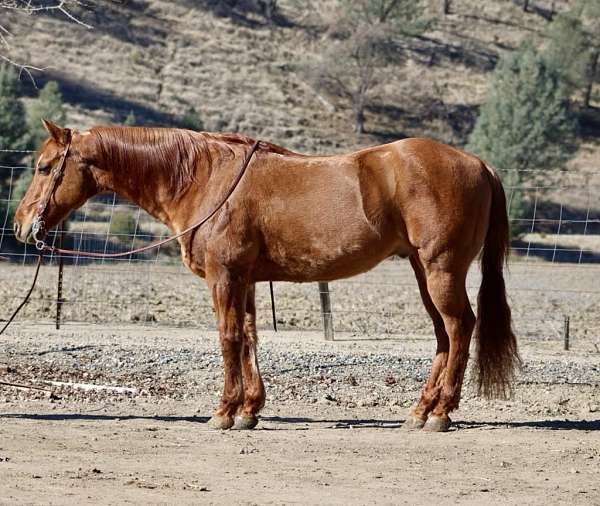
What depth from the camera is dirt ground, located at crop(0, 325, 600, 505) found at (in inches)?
224

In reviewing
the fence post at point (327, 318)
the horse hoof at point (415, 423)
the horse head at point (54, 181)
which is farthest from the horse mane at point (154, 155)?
the fence post at point (327, 318)

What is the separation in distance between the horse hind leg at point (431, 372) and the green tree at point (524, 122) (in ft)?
92.3

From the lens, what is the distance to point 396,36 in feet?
158

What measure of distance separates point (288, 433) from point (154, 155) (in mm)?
2177

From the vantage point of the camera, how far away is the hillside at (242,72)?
133 feet

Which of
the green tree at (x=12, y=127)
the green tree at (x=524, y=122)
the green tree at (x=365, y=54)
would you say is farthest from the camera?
the green tree at (x=365, y=54)

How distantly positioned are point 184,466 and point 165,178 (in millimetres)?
2367

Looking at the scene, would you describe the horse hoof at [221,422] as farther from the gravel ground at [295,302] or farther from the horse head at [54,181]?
the gravel ground at [295,302]

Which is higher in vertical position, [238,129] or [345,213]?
[345,213]

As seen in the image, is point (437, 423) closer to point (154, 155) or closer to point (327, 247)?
point (327, 247)

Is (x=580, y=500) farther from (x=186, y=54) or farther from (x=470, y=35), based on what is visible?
(x=470, y=35)

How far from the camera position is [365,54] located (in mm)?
45031

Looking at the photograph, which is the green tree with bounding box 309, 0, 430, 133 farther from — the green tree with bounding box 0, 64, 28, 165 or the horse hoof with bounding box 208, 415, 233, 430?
the horse hoof with bounding box 208, 415, 233, 430

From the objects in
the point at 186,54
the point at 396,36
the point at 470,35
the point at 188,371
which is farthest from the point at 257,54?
the point at 188,371
